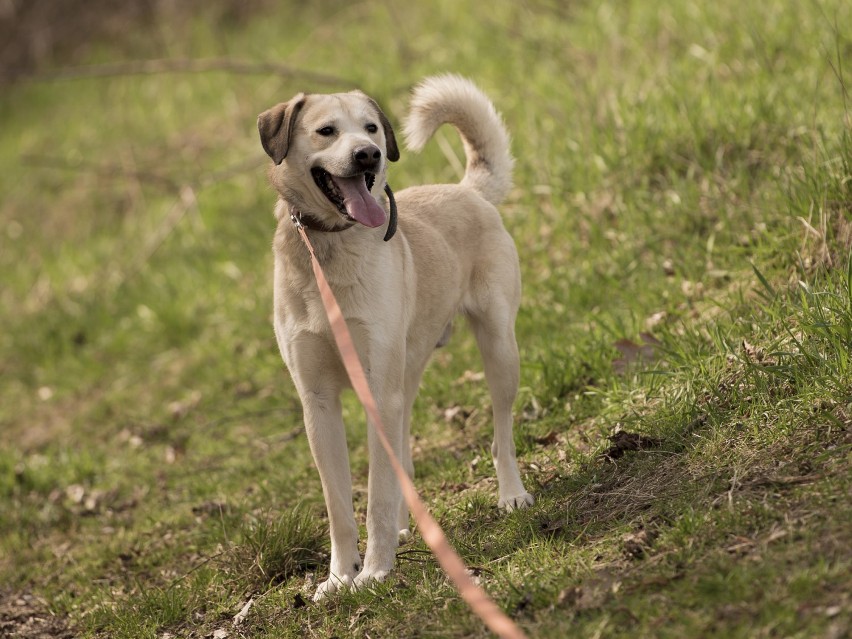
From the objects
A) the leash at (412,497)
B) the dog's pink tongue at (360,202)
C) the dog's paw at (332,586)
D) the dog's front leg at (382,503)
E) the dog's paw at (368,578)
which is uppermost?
the dog's pink tongue at (360,202)

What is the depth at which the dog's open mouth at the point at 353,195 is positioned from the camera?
390 cm

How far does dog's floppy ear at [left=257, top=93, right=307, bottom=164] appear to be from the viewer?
4031mm

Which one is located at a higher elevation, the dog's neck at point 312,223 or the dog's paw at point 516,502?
the dog's neck at point 312,223

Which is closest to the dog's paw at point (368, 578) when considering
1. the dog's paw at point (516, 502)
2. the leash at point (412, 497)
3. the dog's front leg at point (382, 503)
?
the dog's front leg at point (382, 503)

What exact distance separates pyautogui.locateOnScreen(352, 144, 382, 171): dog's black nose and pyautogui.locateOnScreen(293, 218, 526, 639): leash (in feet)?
1.19

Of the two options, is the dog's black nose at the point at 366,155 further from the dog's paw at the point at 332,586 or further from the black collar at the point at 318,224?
the dog's paw at the point at 332,586

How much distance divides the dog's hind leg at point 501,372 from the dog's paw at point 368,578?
29.3 inches

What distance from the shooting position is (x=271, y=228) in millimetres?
8680

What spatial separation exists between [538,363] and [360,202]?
182 centimetres

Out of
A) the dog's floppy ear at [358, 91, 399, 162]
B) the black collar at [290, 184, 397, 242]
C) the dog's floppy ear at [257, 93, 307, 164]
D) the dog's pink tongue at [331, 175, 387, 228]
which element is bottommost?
the black collar at [290, 184, 397, 242]

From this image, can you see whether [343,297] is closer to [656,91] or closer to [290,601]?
[290,601]

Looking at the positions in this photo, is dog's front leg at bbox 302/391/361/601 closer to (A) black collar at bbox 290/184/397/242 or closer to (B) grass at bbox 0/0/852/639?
(B) grass at bbox 0/0/852/639

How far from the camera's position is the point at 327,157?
3.94 metres

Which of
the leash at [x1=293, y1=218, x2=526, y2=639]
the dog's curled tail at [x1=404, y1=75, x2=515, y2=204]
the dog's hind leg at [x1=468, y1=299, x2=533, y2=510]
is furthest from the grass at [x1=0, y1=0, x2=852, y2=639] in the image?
the dog's curled tail at [x1=404, y1=75, x2=515, y2=204]
